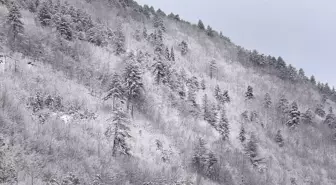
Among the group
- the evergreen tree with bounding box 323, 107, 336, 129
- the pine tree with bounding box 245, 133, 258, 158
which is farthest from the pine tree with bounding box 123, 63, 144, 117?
the evergreen tree with bounding box 323, 107, 336, 129

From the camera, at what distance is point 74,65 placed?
174 feet

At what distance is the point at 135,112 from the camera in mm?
51875

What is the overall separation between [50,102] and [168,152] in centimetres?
1793

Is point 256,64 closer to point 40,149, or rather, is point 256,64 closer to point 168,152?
point 168,152

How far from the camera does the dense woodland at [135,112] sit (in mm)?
25750

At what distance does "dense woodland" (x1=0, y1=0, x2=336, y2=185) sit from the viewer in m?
25.8

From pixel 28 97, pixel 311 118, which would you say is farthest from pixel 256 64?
pixel 28 97

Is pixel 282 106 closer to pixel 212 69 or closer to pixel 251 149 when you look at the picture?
pixel 212 69

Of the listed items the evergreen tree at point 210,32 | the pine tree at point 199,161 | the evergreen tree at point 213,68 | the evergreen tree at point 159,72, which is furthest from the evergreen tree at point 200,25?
the pine tree at point 199,161

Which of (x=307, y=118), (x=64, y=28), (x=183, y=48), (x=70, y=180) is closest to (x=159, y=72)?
(x=64, y=28)

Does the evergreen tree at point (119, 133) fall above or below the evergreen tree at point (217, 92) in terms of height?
below

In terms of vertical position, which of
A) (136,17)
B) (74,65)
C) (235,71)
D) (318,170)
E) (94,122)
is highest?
(136,17)

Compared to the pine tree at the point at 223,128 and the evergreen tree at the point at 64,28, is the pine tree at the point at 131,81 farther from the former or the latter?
the pine tree at the point at 223,128

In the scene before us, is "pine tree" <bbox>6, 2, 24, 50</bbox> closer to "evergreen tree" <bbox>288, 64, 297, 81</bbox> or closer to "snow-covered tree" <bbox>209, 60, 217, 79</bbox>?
"snow-covered tree" <bbox>209, 60, 217, 79</bbox>
